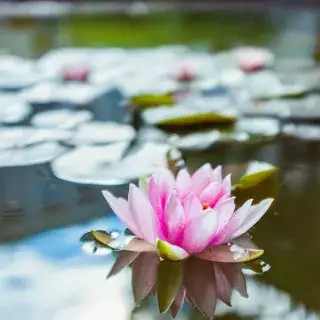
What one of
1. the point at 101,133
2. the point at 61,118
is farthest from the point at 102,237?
the point at 61,118

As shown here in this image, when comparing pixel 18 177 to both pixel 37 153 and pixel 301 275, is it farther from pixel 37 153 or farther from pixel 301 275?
pixel 301 275

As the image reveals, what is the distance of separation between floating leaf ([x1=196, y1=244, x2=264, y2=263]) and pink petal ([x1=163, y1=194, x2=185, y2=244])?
0.06 meters

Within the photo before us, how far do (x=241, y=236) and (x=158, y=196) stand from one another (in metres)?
0.15

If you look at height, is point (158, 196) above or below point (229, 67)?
above

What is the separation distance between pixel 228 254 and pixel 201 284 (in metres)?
0.06

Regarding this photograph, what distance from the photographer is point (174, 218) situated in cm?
73

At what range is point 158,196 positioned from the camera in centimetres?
75

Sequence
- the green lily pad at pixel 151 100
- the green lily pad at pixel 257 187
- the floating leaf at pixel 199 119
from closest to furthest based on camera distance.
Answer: the green lily pad at pixel 257 187 < the floating leaf at pixel 199 119 < the green lily pad at pixel 151 100

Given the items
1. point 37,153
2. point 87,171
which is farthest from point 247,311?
point 37,153

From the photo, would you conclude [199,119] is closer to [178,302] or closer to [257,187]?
[257,187]

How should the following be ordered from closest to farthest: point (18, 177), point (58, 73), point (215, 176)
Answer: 1. point (215, 176)
2. point (18, 177)
3. point (58, 73)

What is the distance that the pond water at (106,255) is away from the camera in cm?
70

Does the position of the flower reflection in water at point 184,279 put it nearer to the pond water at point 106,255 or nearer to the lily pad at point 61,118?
the pond water at point 106,255

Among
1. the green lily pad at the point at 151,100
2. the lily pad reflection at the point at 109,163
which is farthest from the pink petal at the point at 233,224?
the green lily pad at the point at 151,100
